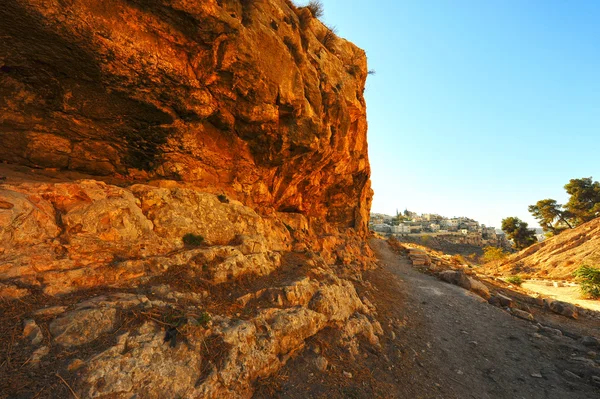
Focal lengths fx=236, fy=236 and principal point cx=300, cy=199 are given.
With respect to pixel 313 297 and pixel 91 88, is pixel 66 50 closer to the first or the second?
pixel 91 88

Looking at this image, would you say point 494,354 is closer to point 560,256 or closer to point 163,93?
point 163,93

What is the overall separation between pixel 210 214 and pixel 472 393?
10504 millimetres

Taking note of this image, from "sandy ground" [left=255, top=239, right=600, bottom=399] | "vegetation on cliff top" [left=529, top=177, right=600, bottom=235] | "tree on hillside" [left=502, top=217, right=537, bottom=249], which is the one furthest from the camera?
"tree on hillside" [left=502, top=217, right=537, bottom=249]

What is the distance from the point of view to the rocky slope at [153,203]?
173 inches

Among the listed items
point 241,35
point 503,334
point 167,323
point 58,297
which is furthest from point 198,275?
→ point 503,334

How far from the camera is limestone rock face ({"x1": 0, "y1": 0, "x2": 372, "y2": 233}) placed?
655 cm

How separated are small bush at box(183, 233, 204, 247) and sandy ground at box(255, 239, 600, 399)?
473 cm

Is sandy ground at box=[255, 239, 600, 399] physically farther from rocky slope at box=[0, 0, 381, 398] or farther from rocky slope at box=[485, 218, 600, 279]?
rocky slope at box=[485, 218, 600, 279]

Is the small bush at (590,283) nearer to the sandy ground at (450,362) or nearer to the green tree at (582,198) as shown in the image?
the sandy ground at (450,362)

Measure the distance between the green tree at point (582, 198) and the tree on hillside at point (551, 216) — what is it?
7.57ft

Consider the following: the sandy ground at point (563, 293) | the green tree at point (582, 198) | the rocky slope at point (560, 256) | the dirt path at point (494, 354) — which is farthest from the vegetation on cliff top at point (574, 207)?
the dirt path at point (494, 354)

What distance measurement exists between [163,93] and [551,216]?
76.5 metres

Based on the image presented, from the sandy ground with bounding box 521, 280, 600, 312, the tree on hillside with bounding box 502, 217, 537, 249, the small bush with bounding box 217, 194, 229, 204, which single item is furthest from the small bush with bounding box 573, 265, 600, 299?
the tree on hillside with bounding box 502, 217, 537, 249

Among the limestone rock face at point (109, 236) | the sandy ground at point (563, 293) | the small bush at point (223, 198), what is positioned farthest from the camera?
the sandy ground at point (563, 293)
